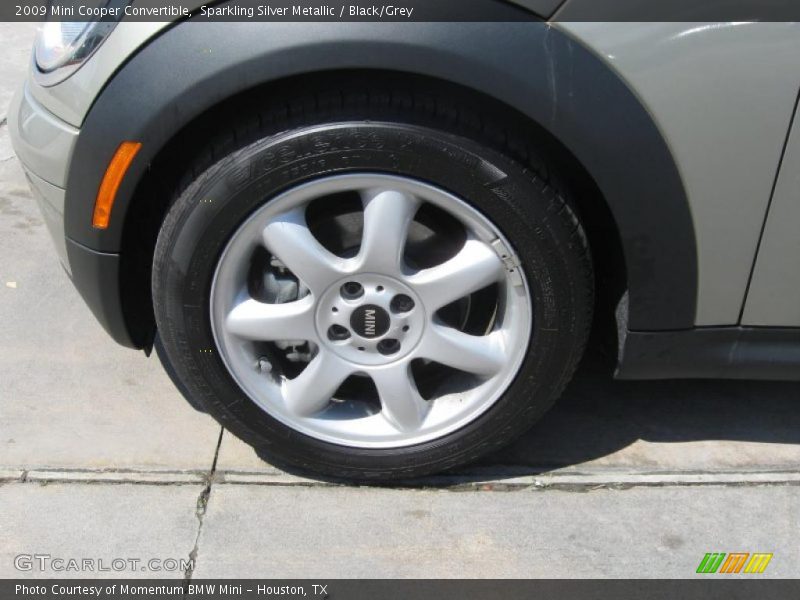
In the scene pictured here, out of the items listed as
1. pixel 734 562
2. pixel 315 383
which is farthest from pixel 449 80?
pixel 734 562

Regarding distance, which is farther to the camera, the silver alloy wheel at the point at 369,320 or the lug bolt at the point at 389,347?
the lug bolt at the point at 389,347

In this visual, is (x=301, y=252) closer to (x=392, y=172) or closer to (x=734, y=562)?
(x=392, y=172)

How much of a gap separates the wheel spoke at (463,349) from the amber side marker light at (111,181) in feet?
2.75

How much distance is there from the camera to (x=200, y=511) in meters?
2.38

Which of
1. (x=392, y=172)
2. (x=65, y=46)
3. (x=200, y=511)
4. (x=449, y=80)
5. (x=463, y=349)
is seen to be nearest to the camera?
(x=449, y=80)

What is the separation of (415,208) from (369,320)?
1.03ft

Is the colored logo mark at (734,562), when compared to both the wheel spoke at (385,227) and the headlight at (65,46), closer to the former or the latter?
the wheel spoke at (385,227)

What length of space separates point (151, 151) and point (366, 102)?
1.69ft

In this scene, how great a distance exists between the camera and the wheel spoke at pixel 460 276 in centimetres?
217

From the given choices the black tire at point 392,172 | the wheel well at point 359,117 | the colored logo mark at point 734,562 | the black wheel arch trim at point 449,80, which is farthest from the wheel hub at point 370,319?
the colored logo mark at point 734,562

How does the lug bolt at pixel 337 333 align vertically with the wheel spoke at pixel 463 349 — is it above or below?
below

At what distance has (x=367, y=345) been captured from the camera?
2.29 meters

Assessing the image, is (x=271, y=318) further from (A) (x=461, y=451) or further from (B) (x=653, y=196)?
(B) (x=653, y=196)

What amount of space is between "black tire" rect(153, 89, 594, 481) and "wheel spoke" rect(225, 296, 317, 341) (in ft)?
0.26
